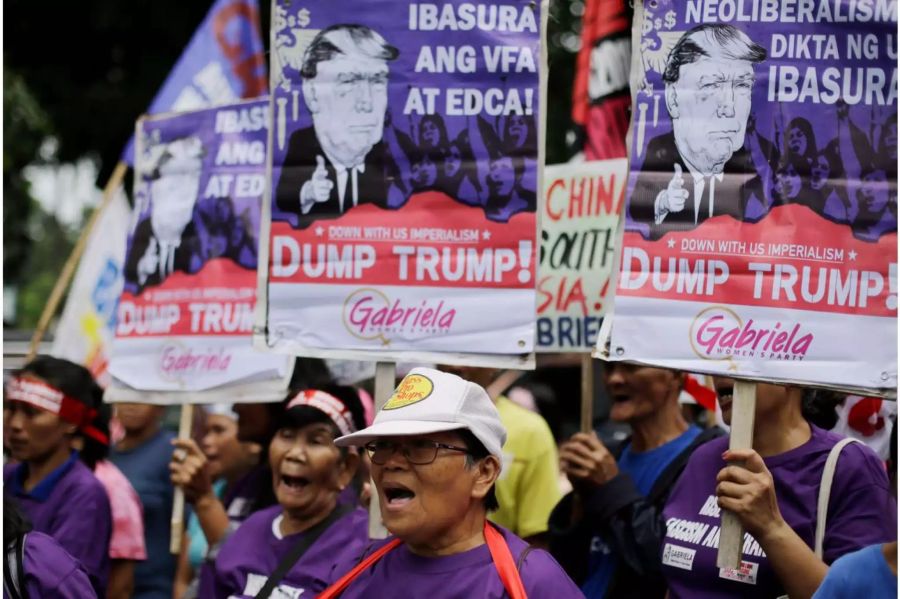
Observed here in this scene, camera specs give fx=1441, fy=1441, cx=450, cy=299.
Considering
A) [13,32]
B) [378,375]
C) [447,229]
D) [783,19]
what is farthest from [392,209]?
[13,32]

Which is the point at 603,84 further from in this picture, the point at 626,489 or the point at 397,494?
the point at 397,494

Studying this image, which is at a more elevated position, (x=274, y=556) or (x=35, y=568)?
(x=35, y=568)

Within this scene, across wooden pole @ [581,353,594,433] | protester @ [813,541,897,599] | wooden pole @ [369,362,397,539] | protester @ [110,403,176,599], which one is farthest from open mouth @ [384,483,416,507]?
protester @ [110,403,176,599]

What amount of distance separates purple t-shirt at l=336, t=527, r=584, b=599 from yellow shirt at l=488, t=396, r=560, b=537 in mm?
2441

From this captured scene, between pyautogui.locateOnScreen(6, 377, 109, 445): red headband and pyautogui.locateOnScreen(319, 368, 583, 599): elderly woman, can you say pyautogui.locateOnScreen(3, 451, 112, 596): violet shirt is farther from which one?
pyautogui.locateOnScreen(319, 368, 583, 599): elderly woman

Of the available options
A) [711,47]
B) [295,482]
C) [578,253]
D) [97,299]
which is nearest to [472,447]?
[711,47]

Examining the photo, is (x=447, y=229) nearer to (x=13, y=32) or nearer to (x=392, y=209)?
(x=392, y=209)

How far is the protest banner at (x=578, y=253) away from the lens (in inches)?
245

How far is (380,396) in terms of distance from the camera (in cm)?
467

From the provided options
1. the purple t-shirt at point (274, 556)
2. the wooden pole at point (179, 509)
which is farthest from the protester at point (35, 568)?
the wooden pole at point (179, 509)

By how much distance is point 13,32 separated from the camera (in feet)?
56.5

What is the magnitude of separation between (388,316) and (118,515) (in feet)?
6.43

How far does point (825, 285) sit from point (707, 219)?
38 cm

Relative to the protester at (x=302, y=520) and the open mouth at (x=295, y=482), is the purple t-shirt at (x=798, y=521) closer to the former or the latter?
the protester at (x=302, y=520)
